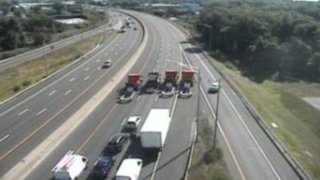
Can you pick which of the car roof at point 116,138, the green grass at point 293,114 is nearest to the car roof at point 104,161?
the car roof at point 116,138

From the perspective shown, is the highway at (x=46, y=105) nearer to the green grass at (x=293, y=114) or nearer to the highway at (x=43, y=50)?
the highway at (x=43, y=50)

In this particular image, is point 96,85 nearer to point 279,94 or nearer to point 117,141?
point 117,141

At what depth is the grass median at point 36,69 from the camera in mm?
84125

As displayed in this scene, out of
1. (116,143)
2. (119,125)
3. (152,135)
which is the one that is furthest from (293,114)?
(116,143)

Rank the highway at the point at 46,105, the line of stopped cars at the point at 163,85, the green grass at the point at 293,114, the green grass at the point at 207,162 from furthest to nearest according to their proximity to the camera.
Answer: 1. the line of stopped cars at the point at 163,85
2. the green grass at the point at 293,114
3. the highway at the point at 46,105
4. the green grass at the point at 207,162

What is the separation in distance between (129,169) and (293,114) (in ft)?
161

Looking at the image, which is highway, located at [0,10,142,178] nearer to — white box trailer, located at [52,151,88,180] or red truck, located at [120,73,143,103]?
red truck, located at [120,73,143,103]

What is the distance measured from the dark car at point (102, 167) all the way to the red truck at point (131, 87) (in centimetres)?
2604

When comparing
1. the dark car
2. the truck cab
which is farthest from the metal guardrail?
the dark car

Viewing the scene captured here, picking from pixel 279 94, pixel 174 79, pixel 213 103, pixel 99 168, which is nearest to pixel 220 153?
pixel 99 168

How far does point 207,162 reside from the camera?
1960 inches

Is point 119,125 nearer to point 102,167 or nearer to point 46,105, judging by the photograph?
point 46,105

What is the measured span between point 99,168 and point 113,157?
4.25 meters

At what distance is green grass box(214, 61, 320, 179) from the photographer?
6119 centimetres
